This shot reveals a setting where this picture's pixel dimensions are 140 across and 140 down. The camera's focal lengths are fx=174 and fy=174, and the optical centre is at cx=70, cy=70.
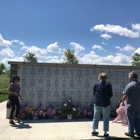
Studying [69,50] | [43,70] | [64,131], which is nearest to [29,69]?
[43,70]

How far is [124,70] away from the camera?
723 centimetres

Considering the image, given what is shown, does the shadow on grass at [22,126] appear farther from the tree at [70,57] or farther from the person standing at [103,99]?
the tree at [70,57]

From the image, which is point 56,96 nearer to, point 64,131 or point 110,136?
point 64,131

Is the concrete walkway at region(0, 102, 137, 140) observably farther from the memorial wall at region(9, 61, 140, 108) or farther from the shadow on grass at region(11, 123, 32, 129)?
the memorial wall at region(9, 61, 140, 108)

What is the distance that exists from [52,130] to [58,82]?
2296 millimetres

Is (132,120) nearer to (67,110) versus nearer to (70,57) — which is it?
(67,110)

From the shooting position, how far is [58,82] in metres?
6.85

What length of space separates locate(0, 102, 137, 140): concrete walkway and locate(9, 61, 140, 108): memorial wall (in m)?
1.09

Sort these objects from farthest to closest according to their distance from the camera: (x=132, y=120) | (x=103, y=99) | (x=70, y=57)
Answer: (x=70, y=57) → (x=132, y=120) → (x=103, y=99)

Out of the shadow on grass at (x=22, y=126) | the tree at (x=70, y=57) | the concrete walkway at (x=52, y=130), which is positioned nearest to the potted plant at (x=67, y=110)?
the concrete walkway at (x=52, y=130)

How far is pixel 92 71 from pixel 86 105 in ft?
4.52

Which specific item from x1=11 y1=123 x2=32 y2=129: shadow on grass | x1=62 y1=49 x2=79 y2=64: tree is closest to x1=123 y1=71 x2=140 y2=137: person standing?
x1=11 y1=123 x2=32 y2=129: shadow on grass

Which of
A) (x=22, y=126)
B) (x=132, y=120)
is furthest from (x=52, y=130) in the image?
(x=132, y=120)

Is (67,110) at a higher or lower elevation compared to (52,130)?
higher
